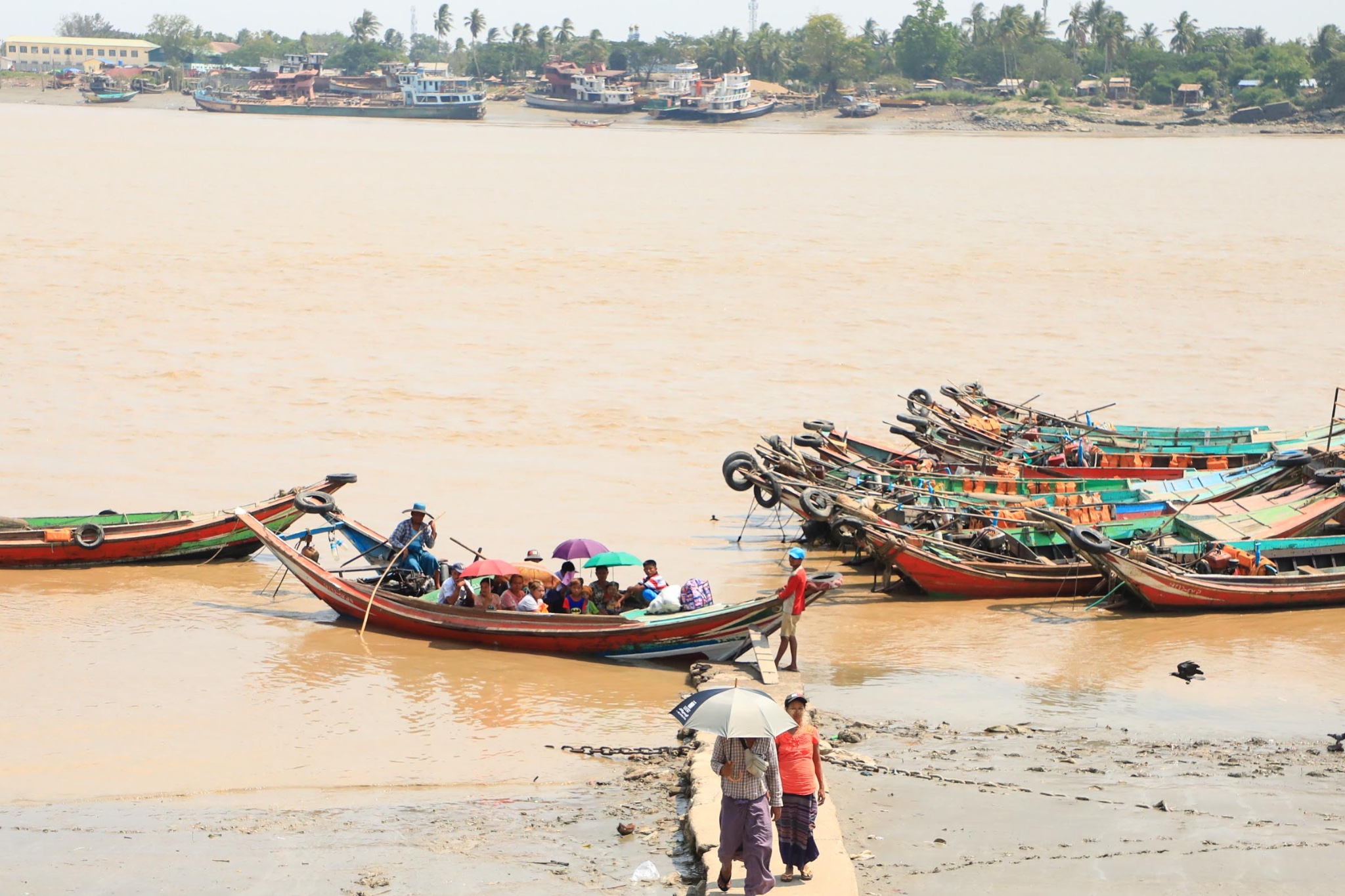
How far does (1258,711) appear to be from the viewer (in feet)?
37.0

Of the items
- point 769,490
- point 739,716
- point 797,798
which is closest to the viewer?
point 739,716

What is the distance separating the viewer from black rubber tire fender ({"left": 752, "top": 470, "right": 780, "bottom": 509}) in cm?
1534

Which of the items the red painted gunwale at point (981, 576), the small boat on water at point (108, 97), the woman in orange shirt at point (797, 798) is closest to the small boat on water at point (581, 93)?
the small boat on water at point (108, 97)

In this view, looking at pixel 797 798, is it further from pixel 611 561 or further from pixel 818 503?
pixel 818 503

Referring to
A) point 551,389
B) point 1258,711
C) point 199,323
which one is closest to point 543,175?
point 199,323

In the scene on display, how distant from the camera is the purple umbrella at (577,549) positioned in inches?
500

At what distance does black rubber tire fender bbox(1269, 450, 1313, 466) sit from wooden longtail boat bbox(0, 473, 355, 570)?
9795 millimetres

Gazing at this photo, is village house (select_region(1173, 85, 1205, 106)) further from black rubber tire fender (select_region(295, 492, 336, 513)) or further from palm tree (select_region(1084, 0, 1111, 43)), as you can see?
black rubber tire fender (select_region(295, 492, 336, 513))

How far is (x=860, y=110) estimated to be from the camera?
114 meters

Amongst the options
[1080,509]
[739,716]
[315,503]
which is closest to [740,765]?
[739,716]

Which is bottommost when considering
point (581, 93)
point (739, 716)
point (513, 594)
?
point (513, 594)

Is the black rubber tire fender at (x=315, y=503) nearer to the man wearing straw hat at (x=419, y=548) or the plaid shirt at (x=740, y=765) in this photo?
the man wearing straw hat at (x=419, y=548)

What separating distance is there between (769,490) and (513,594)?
3944 mm

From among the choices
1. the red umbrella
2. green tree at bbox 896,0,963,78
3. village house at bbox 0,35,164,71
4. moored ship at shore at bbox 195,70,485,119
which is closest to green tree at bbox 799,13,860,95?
green tree at bbox 896,0,963,78
